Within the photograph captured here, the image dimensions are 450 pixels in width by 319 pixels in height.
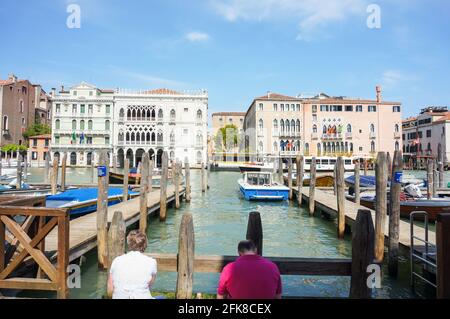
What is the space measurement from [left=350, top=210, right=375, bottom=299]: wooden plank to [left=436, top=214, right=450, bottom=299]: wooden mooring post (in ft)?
2.43

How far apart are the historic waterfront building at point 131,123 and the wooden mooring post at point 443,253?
45.4 metres

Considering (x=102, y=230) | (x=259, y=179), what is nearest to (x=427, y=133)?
(x=259, y=179)

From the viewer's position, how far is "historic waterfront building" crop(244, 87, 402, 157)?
50219 millimetres

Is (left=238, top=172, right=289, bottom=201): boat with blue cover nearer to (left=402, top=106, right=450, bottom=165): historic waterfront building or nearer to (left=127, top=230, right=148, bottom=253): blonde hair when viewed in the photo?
(left=127, top=230, right=148, bottom=253): blonde hair

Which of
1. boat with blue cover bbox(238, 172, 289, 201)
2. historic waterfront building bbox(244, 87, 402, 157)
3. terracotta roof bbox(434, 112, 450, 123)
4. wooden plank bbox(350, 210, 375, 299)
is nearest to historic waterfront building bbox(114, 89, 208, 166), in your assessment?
historic waterfront building bbox(244, 87, 402, 157)

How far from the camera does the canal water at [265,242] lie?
6.24 metres

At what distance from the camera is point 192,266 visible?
4512mm

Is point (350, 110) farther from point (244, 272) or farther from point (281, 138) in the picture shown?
point (244, 272)

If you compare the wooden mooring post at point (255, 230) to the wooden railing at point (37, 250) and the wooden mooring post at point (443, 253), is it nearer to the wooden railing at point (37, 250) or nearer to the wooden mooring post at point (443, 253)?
the wooden mooring post at point (443, 253)

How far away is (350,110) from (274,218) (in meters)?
41.0

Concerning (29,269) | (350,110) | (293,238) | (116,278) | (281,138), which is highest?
(350,110)

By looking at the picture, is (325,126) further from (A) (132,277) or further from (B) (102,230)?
(A) (132,277)
